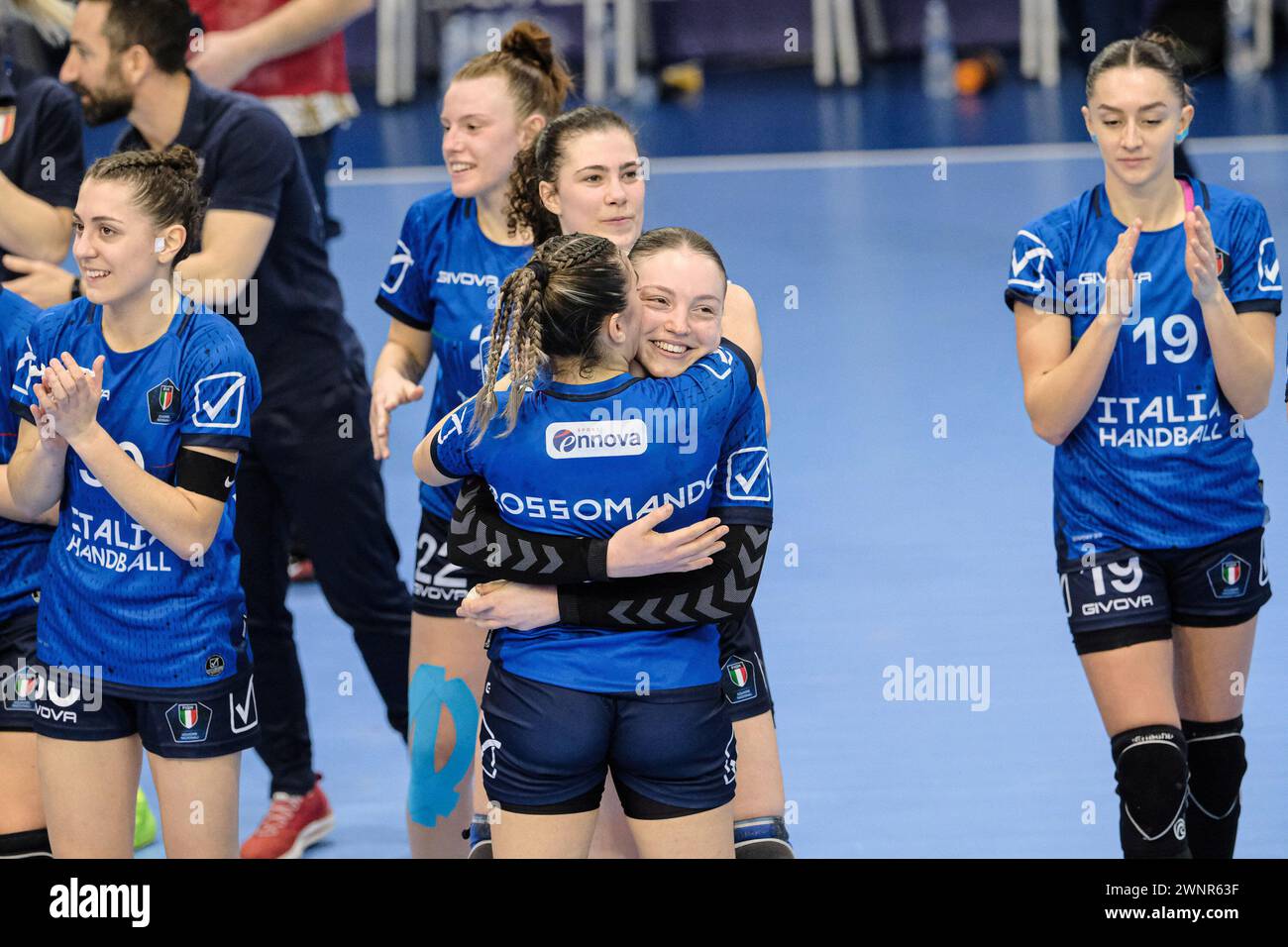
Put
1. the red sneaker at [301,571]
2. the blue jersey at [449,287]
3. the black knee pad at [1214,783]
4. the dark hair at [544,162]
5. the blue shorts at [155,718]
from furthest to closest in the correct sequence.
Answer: the red sneaker at [301,571]
the blue jersey at [449,287]
the black knee pad at [1214,783]
the dark hair at [544,162]
the blue shorts at [155,718]

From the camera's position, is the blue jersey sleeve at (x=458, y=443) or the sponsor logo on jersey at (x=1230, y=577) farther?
the sponsor logo on jersey at (x=1230, y=577)

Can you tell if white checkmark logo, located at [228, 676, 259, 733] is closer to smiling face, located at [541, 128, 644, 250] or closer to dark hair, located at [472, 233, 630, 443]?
dark hair, located at [472, 233, 630, 443]

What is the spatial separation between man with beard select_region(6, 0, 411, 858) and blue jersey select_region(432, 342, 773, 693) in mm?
1458

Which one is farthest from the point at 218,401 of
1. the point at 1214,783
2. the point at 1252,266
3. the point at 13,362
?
the point at 1214,783

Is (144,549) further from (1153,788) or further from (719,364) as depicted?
(1153,788)

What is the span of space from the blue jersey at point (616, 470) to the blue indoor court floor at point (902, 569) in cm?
162

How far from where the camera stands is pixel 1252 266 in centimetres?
388

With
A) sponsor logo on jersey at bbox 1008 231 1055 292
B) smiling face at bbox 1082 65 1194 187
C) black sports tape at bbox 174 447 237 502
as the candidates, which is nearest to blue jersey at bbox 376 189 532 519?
black sports tape at bbox 174 447 237 502

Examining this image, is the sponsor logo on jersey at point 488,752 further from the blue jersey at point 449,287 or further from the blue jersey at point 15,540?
the blue jersey at point 15,540

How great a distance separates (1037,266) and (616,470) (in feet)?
3.94

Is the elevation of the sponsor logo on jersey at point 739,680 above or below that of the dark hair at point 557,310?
below

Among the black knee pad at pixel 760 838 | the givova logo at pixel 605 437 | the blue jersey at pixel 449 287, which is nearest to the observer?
the givova logo at pixel 605 437

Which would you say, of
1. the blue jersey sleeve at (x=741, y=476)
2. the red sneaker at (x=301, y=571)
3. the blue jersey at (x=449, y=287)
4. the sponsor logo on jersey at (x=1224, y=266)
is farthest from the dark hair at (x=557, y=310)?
the red sneaker at (x=301, y=571)

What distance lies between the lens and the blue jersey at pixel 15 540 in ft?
12.6
